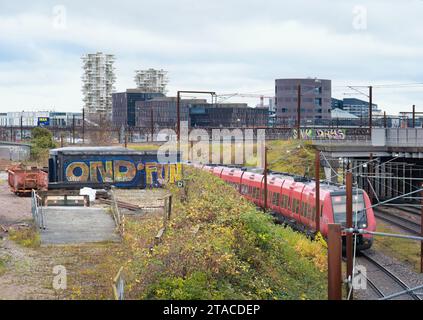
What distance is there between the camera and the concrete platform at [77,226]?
2407 centimetres

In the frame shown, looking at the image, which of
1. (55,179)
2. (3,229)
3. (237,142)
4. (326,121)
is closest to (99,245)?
(3,229)

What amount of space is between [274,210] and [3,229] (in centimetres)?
1420

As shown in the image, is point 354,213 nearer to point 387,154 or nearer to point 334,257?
point 334,257

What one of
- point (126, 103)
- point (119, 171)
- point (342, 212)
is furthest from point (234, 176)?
point (126, 103)

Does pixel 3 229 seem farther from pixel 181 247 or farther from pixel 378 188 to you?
pixel 378 188

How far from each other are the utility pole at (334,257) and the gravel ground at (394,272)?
9.64 metres

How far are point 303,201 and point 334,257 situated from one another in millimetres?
19236

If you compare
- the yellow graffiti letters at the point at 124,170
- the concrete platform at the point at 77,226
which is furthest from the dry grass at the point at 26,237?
the yellow graffiti letters at the point at 124,170

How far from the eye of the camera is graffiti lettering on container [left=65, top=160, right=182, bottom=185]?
45344mm

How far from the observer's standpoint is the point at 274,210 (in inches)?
1362
